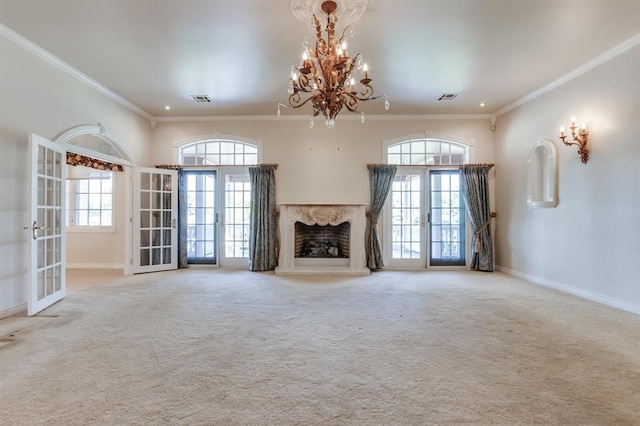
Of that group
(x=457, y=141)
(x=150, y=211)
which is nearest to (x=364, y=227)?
(x=457, y=141)

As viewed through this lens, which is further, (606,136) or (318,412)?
(606,136)

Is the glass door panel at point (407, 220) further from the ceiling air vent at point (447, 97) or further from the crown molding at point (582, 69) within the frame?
the crown molding at point (582, 69)

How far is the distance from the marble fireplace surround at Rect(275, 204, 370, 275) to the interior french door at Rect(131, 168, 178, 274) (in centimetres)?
226

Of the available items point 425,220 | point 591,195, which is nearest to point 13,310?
point 425,220

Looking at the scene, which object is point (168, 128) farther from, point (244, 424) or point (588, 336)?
point (588, 336)

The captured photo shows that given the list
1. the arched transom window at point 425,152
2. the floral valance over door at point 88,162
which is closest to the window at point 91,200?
the floral valance over door at point 88,162

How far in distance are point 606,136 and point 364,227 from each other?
3679mm

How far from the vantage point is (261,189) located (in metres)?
6.04

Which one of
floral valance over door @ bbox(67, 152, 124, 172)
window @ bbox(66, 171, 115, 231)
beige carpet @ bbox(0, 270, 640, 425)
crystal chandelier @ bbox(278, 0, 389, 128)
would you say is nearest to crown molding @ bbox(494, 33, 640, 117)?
beige carpet @ bbox(0, 270, 640, 425)

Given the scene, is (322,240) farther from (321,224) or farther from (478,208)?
(478,208)

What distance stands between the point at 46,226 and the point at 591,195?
7.10 m

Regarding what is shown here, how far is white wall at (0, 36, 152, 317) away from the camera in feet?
10.9

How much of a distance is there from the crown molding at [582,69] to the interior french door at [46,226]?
6960 millimetres

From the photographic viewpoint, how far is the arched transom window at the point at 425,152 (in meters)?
6.28
